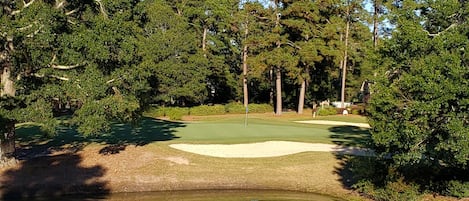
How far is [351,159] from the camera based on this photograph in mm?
21328

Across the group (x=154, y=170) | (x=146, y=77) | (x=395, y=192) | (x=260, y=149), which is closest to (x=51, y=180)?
(x=154, y=170)

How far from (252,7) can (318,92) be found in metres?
19.9

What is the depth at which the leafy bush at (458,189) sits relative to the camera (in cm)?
1516

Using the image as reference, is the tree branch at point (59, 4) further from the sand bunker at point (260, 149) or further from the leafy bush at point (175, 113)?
the leafy bush at point (175, 113)

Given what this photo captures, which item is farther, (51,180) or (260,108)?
(260,108)

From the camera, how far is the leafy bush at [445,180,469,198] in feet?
49.7

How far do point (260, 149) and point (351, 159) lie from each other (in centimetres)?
522

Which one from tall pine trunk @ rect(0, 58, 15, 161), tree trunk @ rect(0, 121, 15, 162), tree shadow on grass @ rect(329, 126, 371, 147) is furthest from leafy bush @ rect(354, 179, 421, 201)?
tree trunk @ rect(0, 121, 15, 162)

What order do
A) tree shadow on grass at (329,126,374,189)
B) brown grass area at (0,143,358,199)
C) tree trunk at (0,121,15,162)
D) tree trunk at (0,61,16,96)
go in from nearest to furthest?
1. tree shadow on grass at (329,126,374,189)
2. brown grass area at (0,143,358,199)
3. tree trunk at (0,61,16,96)
4. tree trunk at (0,121,15,162)

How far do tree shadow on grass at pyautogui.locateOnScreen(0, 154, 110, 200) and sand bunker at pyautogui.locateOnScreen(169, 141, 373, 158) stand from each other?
211 inches

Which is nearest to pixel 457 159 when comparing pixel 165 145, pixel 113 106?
pixel 113 106

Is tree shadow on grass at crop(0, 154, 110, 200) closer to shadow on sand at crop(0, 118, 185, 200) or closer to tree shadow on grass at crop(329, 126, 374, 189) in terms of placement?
shadow on sand at crop(0, 118, 185, 200)

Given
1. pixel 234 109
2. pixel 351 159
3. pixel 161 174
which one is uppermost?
pixel 234 109

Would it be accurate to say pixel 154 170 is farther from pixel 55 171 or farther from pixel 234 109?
pixel 234 109
